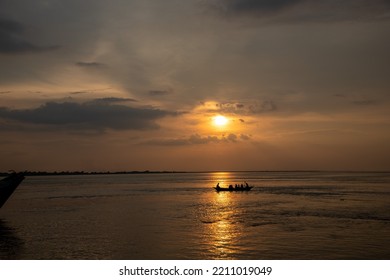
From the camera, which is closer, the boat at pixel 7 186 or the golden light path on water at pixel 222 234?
the golden light path on water at pixel 222 234

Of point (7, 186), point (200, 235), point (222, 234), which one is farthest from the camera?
point (7, 186)

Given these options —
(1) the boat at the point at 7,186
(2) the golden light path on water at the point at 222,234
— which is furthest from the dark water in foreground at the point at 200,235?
(1) the boat at the point at 7,186

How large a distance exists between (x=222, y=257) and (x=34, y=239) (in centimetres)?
1585

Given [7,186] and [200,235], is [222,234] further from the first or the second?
[7,186]

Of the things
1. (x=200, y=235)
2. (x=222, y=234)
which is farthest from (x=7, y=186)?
(x=222, y=234)

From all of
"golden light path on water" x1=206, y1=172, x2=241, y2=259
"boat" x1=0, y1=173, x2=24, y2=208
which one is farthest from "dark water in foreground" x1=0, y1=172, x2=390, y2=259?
"boat" x1=0, y1=173, x2=24, y2=208

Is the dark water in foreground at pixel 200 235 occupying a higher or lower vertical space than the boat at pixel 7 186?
lower

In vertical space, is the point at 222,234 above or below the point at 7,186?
below

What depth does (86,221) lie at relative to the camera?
41094 millimetres

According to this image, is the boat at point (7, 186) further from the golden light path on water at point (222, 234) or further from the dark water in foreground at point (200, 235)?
→ the golden light path on water at point (222, 234)

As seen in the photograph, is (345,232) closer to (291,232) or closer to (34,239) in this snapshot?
(291,232)

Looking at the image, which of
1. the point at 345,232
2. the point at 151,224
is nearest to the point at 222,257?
the point at 345,232

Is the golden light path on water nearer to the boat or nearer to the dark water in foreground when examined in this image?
the dark water in foreground

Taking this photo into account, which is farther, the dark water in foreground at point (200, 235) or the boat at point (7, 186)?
the boat at point (7, 186)
